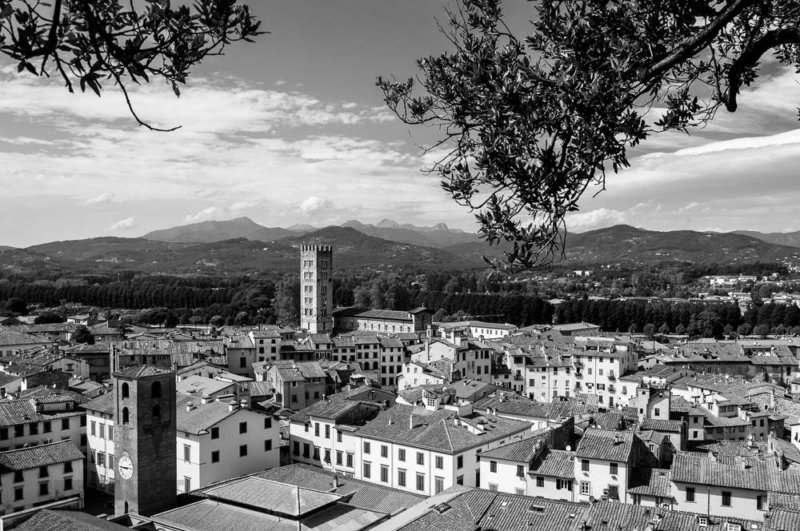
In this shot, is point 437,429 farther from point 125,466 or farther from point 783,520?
point 783,520

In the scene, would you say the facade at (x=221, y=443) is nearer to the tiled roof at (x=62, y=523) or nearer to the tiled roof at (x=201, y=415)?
the tiled roof at (x=201, y=415)

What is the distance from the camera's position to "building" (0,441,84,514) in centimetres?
3381

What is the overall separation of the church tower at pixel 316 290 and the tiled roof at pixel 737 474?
80105 millimetres

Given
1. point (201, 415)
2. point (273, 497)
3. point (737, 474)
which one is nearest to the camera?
point (273, 497)

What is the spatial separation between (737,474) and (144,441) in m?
26.4

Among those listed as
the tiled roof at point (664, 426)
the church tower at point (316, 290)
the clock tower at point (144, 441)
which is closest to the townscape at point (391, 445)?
the clock tower at point (144, 441)

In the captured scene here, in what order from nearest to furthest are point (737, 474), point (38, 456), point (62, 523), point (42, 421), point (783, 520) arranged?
point (783, 520)
point (62, 523)
point (737, 474)
point (38, 456)
point (42, 421)

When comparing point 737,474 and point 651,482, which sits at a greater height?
point 737,474

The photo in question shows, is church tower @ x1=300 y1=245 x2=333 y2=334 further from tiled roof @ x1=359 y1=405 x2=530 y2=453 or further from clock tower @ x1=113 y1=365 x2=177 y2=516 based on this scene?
clock tower @ x1=113 y1=365 x2=177 y2=516

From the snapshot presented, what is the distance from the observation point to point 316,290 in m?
107

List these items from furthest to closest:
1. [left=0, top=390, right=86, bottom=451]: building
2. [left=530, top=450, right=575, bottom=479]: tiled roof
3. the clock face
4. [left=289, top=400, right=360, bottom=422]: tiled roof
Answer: [left=289, top=400, right=360, bottom=422]: tiled roof, [left=0, top=390, right=86, bottom=451]: building, [left=530, top=450, right=575, bottom=479]: tiled roof, the clock face

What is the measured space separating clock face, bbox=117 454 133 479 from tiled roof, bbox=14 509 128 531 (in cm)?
567

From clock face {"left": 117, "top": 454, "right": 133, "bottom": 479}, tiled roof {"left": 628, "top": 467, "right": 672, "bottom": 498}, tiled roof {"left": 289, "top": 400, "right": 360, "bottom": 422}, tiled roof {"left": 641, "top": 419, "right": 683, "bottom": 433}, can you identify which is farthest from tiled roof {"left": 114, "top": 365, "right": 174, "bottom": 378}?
tiled roof {"left": 641, "top": 419, "right": 683, "bottom": 433}

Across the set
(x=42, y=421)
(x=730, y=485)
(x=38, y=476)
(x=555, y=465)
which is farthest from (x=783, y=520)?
(x=42, y=421)
